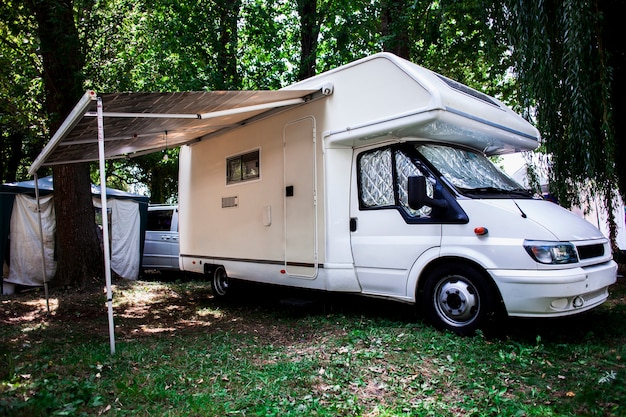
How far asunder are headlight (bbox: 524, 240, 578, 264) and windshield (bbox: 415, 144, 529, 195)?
35.5 inches

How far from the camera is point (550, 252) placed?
4.19 meters

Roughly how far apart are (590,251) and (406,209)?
1.87 metres

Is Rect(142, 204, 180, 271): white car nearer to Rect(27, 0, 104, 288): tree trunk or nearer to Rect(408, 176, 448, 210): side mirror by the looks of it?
Rect(27, 0, 104, 288): tree trunk

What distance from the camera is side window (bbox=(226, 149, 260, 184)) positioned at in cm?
679

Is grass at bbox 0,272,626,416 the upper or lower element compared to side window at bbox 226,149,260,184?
lower

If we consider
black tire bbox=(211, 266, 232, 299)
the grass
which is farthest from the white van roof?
black tire bbox=(211, 266, 232, 299)

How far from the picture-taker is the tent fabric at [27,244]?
32.3 ft

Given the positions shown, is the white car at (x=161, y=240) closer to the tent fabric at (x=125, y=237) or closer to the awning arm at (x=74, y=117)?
the tent fabric at (x=125, y=237)

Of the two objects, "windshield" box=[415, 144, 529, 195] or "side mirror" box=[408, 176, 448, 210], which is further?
"windshield" box=[415, 144, 529, 195]

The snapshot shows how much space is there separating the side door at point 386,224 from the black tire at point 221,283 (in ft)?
9.99

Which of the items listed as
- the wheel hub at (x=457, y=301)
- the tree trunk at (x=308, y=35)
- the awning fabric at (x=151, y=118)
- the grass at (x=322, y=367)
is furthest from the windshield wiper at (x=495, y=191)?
the tree trunk at (x=308, y=35)

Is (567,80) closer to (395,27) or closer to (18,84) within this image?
(395,27)

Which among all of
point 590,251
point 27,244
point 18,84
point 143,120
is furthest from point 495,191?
point 18,84

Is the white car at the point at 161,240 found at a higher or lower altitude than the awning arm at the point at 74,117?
lower
